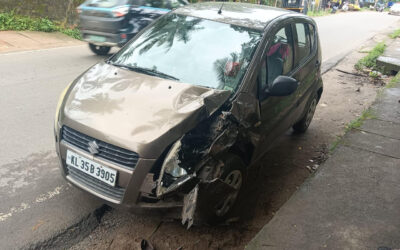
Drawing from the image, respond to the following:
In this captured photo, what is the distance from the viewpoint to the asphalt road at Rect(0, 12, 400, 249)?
2.92m

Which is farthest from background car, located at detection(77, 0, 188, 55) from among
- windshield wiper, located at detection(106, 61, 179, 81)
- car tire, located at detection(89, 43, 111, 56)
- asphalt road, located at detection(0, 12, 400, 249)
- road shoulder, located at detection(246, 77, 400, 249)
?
road shoulder, located at detection(246, 77, 400, 249)

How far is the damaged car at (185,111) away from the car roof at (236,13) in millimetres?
11

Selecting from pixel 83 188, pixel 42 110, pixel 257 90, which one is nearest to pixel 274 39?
pixel 257 90

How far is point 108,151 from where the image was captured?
8.46ft

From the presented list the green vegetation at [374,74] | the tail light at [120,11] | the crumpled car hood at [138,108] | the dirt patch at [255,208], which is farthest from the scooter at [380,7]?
the crumpled car hood at [138,108]

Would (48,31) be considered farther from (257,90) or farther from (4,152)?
(257,90)

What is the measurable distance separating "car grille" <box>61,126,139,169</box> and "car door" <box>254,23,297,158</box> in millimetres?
1325

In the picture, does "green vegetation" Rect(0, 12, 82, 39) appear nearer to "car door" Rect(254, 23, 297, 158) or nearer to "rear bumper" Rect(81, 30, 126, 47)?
"rear bumper" Rect(81, 30, 126, 47)

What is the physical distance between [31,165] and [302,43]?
346cm

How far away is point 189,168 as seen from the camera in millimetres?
2619

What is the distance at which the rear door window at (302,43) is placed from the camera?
13.8ft

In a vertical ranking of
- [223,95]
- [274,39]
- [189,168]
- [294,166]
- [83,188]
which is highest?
[274,39]

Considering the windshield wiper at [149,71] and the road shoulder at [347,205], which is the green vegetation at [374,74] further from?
the windshield wiper at [149,71]

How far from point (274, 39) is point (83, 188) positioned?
91.5 inches
